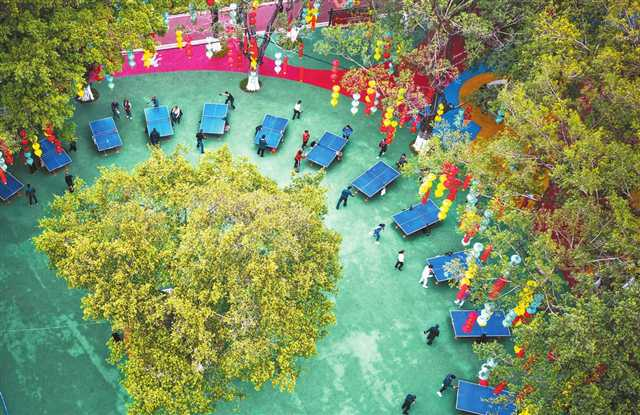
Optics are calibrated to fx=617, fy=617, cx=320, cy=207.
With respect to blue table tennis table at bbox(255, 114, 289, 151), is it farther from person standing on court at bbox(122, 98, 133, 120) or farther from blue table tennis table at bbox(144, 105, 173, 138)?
person standing on court at bbox(122, 98, 133, 120)

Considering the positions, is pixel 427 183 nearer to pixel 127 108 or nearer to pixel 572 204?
pixel 572 204

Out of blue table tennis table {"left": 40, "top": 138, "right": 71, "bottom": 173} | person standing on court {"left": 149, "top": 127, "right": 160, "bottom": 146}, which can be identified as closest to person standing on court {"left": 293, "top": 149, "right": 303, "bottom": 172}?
person standing on court {"left": 149, "top": 127, "right": 160, "bottom": 146}

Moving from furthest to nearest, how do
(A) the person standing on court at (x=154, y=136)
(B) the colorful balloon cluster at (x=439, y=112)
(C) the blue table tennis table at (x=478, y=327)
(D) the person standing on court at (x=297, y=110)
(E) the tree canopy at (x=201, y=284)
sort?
(D) the person standing on court at (x=297, y=110), (A) the person standing on court at (x=154, y=136), (B) the colorful balloon cluster at (x=439, y=112), (C) the blue table tennis table at (x=478, y=327), (E) the tree canopy at (x=201, y=284)

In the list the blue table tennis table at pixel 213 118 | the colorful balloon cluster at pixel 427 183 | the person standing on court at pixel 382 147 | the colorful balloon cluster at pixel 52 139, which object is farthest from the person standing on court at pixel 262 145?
the colorful balloon cluster at pixel 52 139

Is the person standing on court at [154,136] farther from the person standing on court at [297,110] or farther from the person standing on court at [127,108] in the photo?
the person standing on court at [297,110]

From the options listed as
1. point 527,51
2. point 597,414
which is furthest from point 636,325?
point 527,51

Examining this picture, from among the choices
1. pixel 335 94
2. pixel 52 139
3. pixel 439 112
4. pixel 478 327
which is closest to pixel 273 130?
pixel 335 94

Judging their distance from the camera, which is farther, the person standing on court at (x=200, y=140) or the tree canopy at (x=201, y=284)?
the person standing on court at (x=200, y=140)
